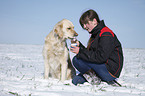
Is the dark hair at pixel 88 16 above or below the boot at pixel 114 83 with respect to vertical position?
above

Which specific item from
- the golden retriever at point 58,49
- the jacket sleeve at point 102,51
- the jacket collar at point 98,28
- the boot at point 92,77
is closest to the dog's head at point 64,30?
the golden retriever at point 58,49

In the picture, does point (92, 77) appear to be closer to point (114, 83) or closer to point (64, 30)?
point (114, 83)

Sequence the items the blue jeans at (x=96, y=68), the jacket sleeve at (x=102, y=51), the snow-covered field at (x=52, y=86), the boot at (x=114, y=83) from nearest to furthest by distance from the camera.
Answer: the snow-covered field at (x=52, y=86) < the jacket sleeve at (x=102, y=51) < the blue jeans at (x=96, y=68) < the boot at (x=114, y=83)

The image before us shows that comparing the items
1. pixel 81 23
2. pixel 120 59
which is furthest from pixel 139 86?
pixel 81 23

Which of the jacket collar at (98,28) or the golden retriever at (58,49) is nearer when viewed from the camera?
the jacket collar at (98,28)

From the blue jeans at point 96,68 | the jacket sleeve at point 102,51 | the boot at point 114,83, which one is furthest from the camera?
the boot at point 114,83

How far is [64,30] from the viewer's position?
4129 mm

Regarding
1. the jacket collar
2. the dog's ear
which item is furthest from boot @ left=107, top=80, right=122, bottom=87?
the dog's ear

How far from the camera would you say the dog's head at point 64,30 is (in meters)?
4.04

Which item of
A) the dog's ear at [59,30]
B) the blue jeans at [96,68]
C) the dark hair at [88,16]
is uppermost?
the dark hair at [88,16]

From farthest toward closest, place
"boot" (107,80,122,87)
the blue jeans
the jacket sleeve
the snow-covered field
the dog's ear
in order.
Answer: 1. the dog's ear
2. "boot" (107,80,122,87)
3. the blue jeans
4. the jacket sleeve
5. the snow-covered field

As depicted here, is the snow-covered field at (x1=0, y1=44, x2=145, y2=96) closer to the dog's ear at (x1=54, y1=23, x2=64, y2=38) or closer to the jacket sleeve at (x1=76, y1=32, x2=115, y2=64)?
the jacket sleeve at (x1=76, y1=32, x2=115, y2=64)

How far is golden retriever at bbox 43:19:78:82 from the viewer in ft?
13.3

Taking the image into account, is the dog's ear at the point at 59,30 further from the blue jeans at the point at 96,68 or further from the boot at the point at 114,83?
the boot at the point at 114,83
